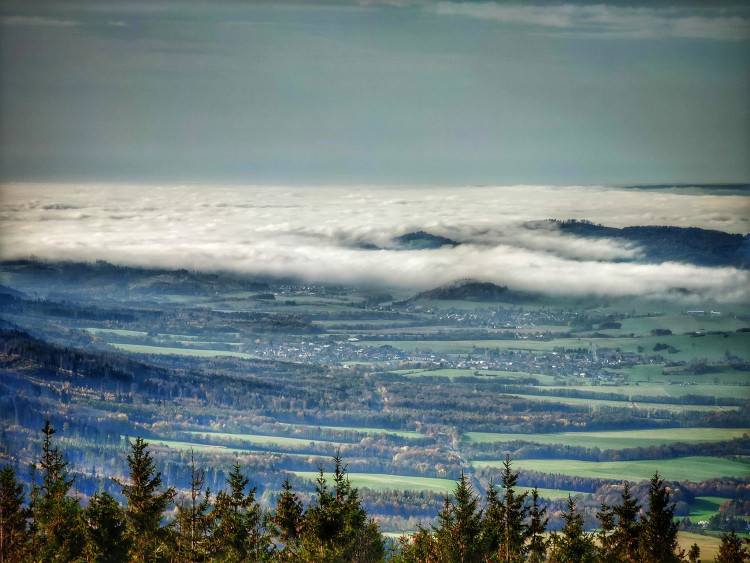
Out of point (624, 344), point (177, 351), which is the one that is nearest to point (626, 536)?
point (624, 344)

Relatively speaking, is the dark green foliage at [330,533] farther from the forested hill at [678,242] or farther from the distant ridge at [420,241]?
the distant ridge at [420,241]

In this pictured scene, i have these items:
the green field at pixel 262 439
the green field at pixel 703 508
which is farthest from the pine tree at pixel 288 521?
the green field at pixel 262 439

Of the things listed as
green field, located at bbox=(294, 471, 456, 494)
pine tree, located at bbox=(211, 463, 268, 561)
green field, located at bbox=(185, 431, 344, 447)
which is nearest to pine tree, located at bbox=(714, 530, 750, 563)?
Result: pine tree, located at bbox=(211, 463, 268, 561)

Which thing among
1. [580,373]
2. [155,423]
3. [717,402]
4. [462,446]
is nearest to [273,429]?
[155,423]

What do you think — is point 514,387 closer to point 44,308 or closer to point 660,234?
point 660,234

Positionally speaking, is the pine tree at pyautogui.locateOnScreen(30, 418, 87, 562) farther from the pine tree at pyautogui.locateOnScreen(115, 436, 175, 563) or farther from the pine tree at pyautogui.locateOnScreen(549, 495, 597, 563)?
the pine tree at pyautogui.locateOnScreen(549, 495, 597, 563)

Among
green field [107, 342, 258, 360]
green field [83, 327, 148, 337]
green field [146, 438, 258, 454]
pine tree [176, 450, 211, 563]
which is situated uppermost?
green field [83, 327, 148, 337]

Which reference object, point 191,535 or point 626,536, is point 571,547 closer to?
point 626,536

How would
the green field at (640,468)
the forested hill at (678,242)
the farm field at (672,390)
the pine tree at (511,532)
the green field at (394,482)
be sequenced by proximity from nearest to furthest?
the pine tree at (511,532) → the green field at (394,482) → the green field at (640,468) → the farm field at (672,390) → the forested hill at (678,242)
